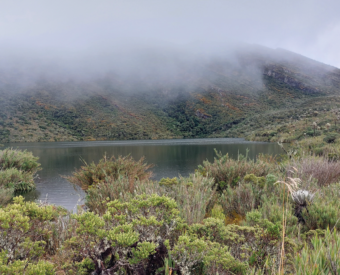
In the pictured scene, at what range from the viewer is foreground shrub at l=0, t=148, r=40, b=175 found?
36.5 feet

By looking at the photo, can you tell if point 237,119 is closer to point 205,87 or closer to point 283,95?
point 283,95

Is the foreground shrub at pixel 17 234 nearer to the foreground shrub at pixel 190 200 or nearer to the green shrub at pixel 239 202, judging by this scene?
the foreground shrub at pixel 190 200

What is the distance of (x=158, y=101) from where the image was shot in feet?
322

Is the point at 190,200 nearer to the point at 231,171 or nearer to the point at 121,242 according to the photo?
the point at 121,242

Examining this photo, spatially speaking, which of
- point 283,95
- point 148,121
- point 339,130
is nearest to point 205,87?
point 283,95

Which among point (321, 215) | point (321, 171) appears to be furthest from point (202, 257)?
point (321, 171)

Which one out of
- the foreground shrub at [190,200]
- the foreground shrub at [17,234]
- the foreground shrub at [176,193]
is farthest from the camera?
the foreground shrub at [176,193]

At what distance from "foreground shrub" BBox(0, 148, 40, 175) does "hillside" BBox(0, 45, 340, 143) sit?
47722 mm

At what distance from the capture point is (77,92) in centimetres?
8869

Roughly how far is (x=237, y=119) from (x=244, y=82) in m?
37.6

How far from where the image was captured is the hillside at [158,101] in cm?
6462

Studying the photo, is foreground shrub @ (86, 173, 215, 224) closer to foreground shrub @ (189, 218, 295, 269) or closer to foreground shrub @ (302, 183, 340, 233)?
foreground shrub @ (189, 218, 295, 269)

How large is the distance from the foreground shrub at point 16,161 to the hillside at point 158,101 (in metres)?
47.7

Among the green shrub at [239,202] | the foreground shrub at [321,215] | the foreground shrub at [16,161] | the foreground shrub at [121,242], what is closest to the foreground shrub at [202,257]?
the foreground shrub at [121,242]
